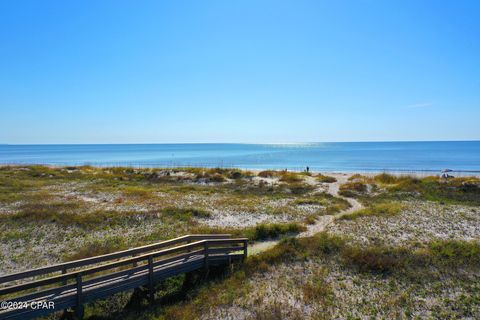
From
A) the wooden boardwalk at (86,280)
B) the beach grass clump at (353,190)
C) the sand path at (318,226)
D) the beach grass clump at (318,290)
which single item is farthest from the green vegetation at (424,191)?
the wooden boardwalk at (86,280)

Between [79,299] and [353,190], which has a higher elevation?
[79,299]

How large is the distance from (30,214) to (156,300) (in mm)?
14565

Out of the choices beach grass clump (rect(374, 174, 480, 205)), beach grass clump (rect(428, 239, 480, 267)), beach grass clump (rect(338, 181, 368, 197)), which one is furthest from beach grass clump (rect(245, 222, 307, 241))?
beach grass clump (rect(374, 174, 480, 205))

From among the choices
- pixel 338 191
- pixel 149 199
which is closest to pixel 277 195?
pixel 338 191

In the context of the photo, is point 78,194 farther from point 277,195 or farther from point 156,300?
point 156,300

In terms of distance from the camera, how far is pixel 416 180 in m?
31.8

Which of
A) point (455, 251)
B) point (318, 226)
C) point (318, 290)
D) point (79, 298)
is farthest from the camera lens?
point (318, 226)

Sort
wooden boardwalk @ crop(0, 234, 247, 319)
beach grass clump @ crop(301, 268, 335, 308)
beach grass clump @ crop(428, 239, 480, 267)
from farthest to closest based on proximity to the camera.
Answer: beach grass clump @ crop(428, 239, 480, 267)
beach grass clump @ crop(301, 268, 335, 308)
wooden boardwalk @ crop(0, 234, 247, 319)

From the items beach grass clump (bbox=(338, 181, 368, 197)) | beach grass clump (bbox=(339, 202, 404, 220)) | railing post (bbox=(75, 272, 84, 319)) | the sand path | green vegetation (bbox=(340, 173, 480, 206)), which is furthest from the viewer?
beach grass clump (bbox=(338, 181, 368, 197))

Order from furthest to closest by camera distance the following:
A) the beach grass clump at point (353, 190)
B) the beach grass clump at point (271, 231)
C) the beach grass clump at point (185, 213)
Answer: the beach grass clump at point (353, 190) < the beach grass clump at point (185, 213) < the beach grass clump at point (271, 231)

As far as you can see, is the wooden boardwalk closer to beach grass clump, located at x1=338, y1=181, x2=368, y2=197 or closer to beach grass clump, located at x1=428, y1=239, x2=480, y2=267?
beach grass clump, located at x1=428, y1=239, x2=480, y2=267

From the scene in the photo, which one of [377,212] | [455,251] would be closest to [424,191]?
[377,212]

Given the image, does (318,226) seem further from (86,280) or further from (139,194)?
(139,194)

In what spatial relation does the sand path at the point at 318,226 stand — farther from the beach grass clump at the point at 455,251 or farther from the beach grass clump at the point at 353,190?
the beach grass clump at the point at 455,251
